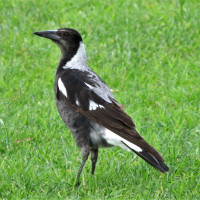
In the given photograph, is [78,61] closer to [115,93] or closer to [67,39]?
[67,39]

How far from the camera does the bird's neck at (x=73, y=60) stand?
4.43 meters

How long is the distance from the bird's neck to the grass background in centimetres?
73

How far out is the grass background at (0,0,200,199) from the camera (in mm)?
4059

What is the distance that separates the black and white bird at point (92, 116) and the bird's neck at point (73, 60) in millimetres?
98

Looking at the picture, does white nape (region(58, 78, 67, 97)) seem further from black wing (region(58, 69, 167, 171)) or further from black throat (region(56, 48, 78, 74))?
black throat (region(56, 48, 78, 74))

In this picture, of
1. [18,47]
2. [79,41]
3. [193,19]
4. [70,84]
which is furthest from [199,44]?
[70,84]

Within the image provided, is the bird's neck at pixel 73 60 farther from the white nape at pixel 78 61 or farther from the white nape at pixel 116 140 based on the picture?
the white nape at pixel 116 140

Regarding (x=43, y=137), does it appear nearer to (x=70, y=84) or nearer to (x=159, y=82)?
(x=70, y=84)

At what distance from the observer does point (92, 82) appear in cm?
417

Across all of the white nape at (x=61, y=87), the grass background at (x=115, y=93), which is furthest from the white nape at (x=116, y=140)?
the white nape at (x=61, y=87)

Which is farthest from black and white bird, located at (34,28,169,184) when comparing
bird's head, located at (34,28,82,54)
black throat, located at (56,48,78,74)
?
bird's head, located at (34,28,82,54)

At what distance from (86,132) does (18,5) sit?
4.04 m

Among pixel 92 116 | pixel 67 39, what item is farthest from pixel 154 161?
pixel 67 39

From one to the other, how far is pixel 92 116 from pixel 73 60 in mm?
674
